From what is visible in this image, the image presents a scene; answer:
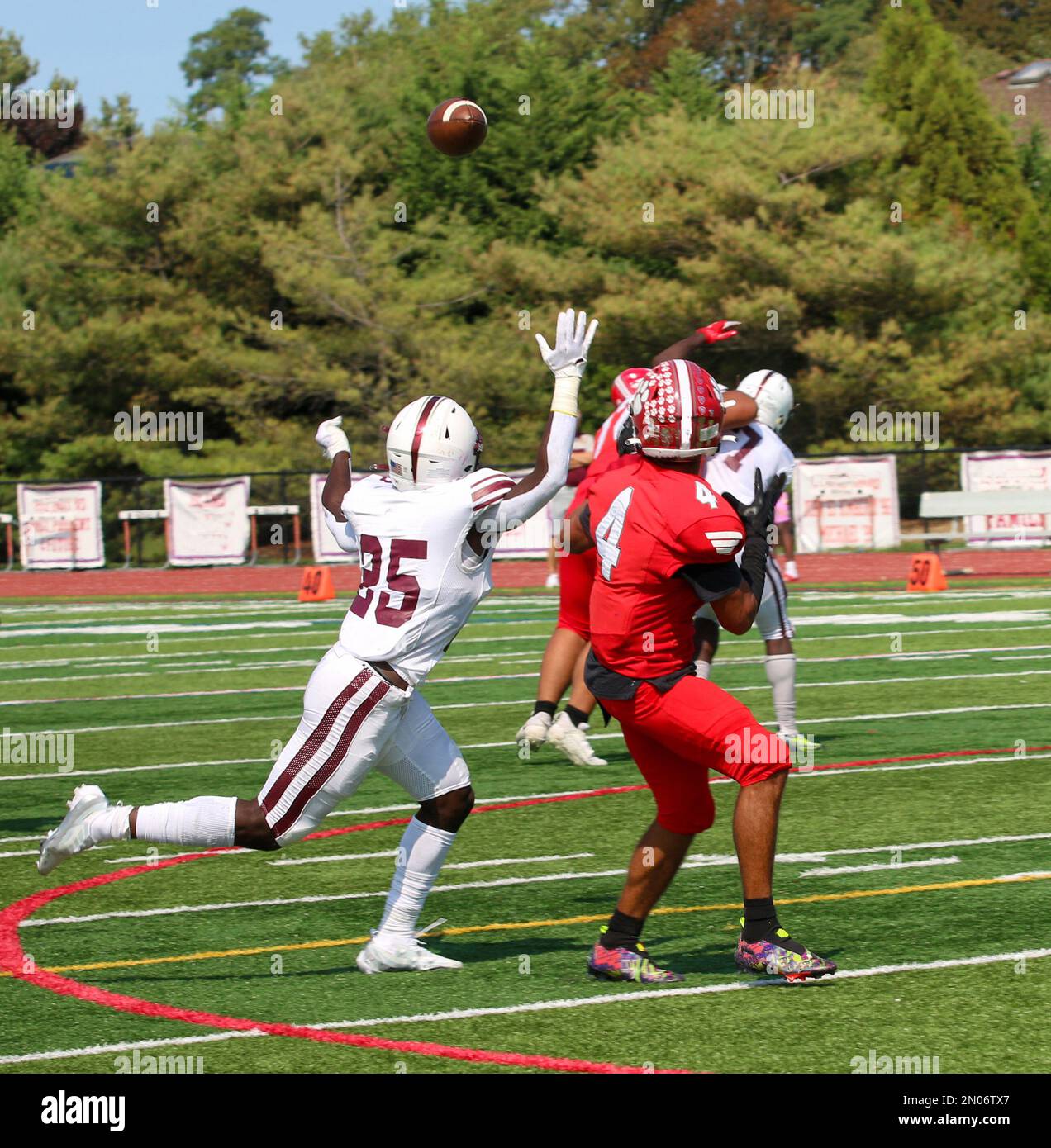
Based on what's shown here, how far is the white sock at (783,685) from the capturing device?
9906 millimetres

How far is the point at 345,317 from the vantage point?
38156mm

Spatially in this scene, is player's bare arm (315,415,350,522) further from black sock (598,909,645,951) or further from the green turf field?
black sock (598,909,645,951)

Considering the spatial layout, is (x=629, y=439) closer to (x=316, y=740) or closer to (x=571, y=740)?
(x=316, y=740)

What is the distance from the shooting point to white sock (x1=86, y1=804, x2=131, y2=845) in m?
5.81

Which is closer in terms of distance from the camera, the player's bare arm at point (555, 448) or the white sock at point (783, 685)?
the player's bare arm at point (555, 448)

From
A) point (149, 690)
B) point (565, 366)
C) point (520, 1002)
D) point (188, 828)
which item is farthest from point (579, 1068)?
point (149, 690)

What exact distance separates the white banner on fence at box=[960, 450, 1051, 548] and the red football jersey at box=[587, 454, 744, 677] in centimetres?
2244

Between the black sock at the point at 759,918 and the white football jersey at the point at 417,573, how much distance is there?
1230 mm

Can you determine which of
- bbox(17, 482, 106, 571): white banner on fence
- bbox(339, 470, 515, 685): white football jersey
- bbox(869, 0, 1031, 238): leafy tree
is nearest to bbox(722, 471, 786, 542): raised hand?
bbox(339, 470, 515, 685): white football jersey

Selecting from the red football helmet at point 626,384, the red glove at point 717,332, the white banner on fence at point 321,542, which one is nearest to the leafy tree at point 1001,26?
the white banner on fence at point 321,542

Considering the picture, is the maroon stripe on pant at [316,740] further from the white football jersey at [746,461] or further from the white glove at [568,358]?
the white football jersey at [746,461]

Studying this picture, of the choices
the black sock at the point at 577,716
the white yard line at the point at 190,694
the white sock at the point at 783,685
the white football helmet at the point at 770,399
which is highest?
the white football helmet at the point at 770,399
